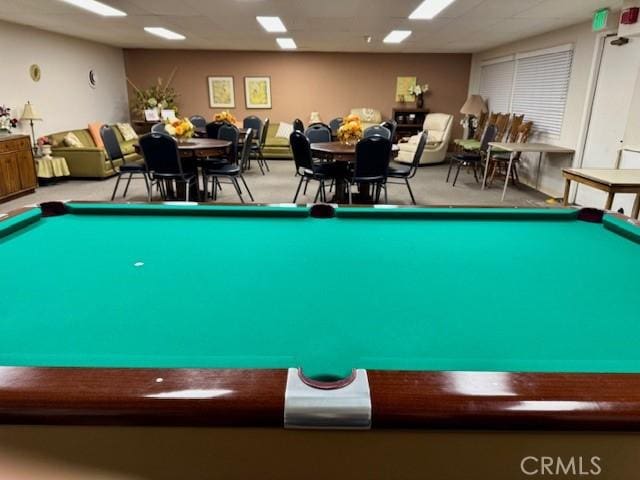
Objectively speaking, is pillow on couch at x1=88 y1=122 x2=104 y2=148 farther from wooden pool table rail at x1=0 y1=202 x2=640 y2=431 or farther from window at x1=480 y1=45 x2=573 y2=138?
wooden pool table rail at x1=0 y1=202 x2=640 y2=431

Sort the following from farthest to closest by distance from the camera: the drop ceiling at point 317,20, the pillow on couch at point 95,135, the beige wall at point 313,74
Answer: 1. the beige wall at point 313,74
2. the pillow on couch at point 95,135
3. the drop ceiling at point 317,20

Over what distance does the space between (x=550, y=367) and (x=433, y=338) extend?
24cm

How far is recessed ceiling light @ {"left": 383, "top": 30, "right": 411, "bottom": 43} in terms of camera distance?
6.72 meters

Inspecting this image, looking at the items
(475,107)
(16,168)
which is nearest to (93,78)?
(16,168)

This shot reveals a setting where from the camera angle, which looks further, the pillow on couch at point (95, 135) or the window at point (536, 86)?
the pillow on couch at point (95, 135)

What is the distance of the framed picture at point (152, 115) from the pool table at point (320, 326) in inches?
318

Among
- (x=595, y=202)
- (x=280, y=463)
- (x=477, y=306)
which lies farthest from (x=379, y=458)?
(x=595, y=202)

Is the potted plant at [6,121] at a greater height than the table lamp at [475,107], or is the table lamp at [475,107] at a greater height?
the table lamp at [475,107]

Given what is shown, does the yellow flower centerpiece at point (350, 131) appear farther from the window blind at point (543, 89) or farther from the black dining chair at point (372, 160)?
the window blind at point (543, 89)

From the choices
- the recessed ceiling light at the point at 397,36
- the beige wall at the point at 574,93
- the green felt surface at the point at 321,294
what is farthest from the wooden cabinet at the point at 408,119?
the green felt surface at the point at 321,294

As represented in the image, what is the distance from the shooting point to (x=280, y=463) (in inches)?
33.1

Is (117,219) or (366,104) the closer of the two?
(117,219)

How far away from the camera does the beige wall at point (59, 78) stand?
20.5 feet

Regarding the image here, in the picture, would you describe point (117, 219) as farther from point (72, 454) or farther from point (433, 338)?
point (433, 338)
